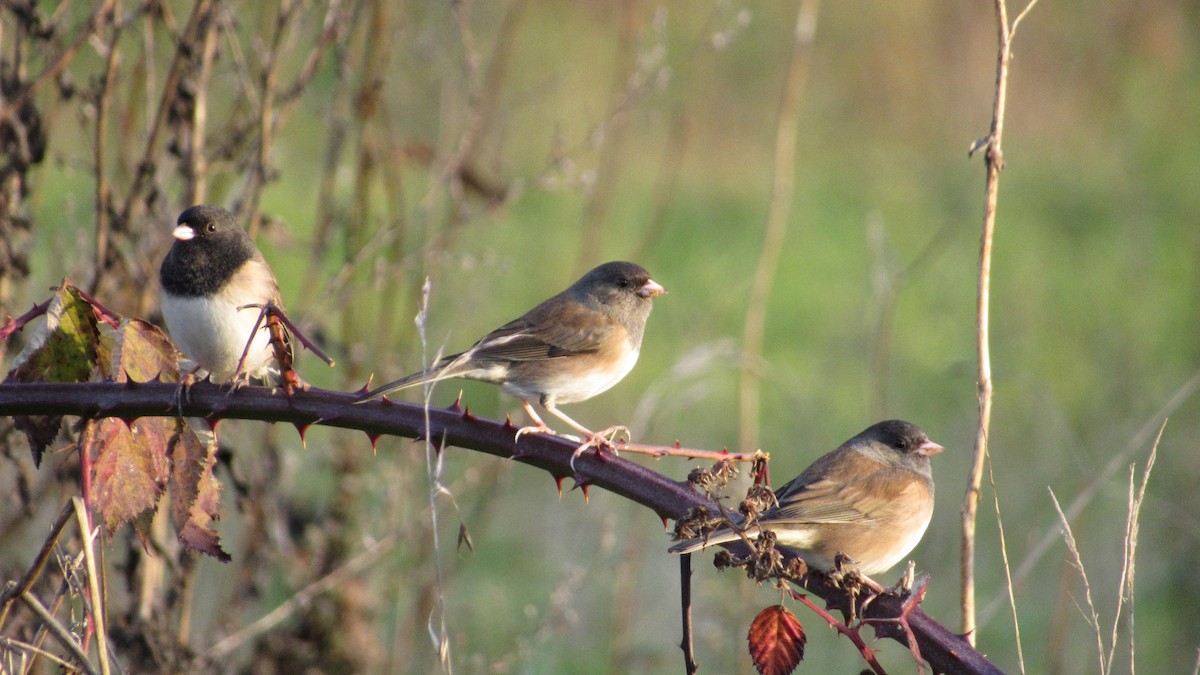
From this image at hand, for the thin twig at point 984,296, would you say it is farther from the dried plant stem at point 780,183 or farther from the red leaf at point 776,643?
the dried plant stem at point 780,183

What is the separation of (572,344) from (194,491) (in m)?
1.57

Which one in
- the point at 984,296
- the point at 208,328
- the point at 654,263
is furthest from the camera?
the point at 654,263

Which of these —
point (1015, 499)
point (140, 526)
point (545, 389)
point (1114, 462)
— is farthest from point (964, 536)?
point (1015, 499)

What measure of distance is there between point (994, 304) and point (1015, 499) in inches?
72.2

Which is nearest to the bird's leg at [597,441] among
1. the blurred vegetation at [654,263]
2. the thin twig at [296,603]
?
the thin twig at [296,603]

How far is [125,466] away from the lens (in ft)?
4.62

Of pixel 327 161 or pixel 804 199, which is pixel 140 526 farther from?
pixel 804 199

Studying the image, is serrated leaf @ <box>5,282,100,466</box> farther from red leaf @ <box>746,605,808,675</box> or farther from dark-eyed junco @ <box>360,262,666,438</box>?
dark-eyed junco @ <box>360,262,666,438</box>

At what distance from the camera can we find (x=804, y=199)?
8734mm

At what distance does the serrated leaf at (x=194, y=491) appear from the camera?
56.4 inches

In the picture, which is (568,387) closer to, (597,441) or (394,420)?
(597,441)

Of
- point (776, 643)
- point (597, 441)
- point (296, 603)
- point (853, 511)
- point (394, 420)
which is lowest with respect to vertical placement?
point (296, 603)

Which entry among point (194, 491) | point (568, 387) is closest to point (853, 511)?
point (568, 387)

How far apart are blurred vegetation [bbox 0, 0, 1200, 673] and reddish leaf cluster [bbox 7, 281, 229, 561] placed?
1.15 m
